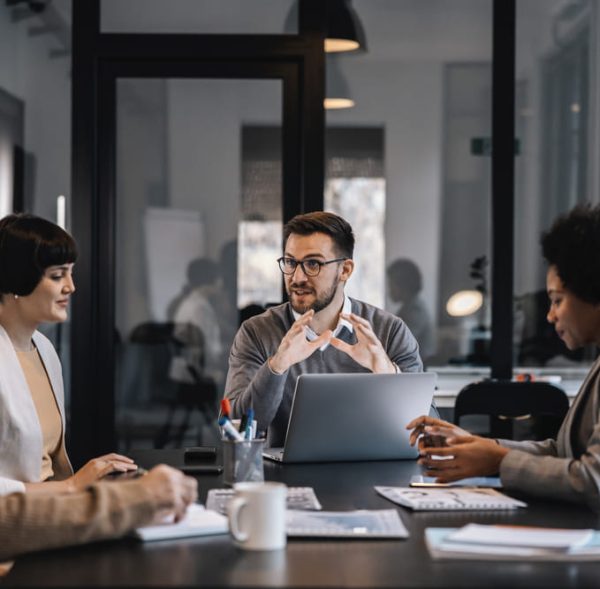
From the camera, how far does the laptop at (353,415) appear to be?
2.62 metres

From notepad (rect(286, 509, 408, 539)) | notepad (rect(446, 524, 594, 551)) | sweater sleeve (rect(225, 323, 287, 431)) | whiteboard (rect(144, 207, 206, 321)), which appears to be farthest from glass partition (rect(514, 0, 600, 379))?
notepad (rect(446, 524, 594, 551))

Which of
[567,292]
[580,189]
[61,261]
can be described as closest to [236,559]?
[567,292]

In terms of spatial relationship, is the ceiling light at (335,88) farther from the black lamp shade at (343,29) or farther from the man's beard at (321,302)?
the man's beard at (321,302)

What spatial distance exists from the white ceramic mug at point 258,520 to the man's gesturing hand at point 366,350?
1391mm

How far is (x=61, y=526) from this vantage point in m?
1.74

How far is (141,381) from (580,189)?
7.57 feet

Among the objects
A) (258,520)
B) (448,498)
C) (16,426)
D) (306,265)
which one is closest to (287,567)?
(258,520)

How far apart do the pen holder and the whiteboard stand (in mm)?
2758

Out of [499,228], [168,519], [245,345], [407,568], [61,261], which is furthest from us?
[499,228]

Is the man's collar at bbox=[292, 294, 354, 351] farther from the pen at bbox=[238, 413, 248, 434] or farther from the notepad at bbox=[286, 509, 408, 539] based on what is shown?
the notepad at bbox=[286, 509, 408, 539]

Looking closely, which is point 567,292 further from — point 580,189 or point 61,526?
point 580,189

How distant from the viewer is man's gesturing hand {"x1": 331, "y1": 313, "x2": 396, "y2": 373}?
3.11 meters

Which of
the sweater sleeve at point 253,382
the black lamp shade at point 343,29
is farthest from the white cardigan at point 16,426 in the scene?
the black lamp shade at point 343,29

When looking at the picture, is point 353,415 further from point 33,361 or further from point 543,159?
point 543,159
